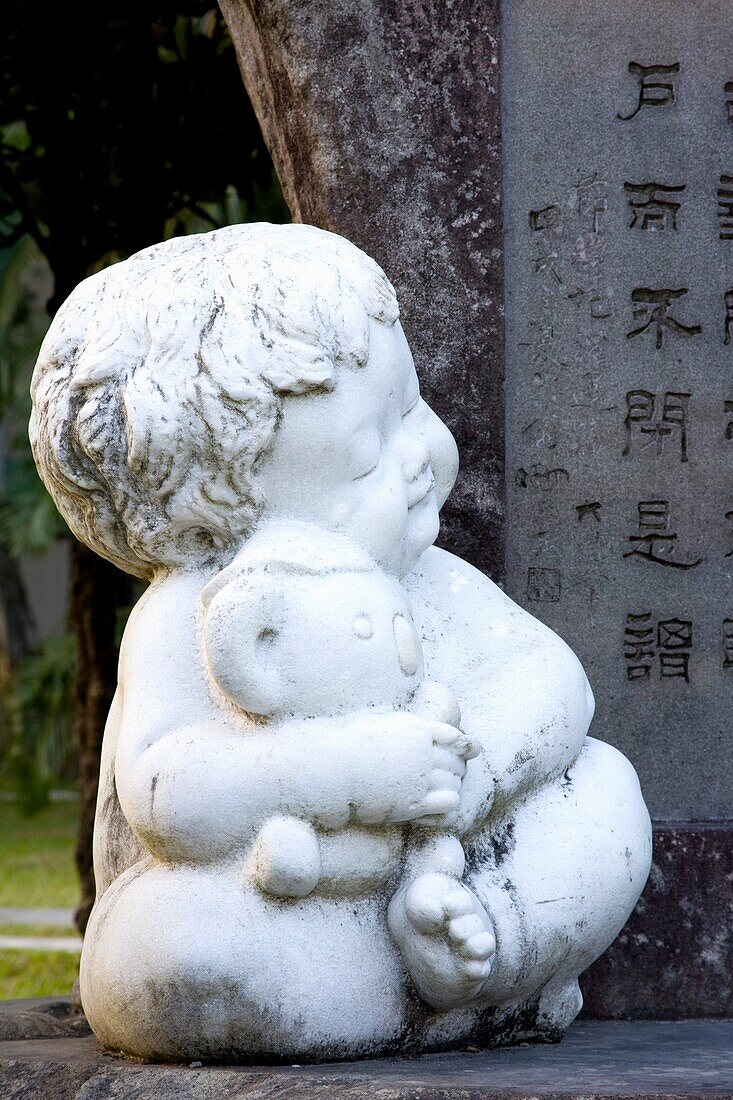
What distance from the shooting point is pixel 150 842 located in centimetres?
233

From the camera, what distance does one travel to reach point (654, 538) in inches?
131

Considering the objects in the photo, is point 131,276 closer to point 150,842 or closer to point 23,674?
point 150,842

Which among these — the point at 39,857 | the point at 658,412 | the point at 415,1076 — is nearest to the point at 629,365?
the point at 658,412

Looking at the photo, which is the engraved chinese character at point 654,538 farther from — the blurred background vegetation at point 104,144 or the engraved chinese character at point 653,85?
the blurred background vegetation at point 104,144

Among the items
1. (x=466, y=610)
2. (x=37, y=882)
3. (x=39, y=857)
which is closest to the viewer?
(x=466, y=610)

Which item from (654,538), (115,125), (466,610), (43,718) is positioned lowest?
(43,718)

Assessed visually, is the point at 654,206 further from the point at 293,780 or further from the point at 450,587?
the point at 293,780

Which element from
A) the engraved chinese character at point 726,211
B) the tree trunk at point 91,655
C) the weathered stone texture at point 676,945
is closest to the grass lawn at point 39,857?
the tree trunk at point 91,655

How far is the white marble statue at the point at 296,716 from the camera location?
7.38 feet

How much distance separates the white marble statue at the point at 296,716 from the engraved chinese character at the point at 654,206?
3.42 feet

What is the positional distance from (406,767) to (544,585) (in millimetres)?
1141

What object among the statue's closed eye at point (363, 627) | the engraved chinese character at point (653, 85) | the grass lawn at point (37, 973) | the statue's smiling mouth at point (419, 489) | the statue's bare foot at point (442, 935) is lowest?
the grass lawn at point (37, 973)

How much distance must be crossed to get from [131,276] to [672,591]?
1.44 metres

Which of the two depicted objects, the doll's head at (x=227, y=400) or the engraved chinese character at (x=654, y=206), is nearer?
the doll's head at (x=227, y=400)
